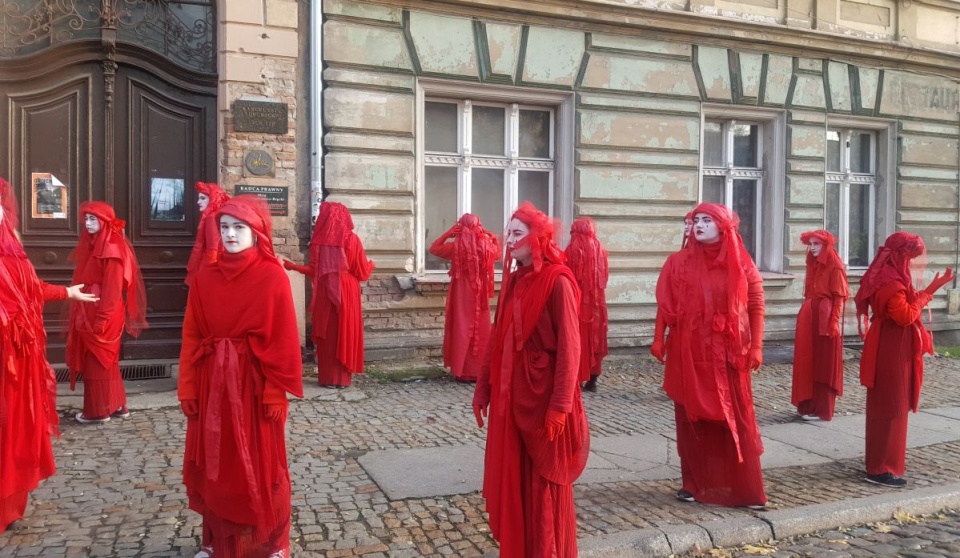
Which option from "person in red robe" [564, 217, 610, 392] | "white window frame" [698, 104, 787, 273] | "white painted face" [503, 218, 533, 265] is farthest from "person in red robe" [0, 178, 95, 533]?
"white window frame" [698, 104, 787, 273]

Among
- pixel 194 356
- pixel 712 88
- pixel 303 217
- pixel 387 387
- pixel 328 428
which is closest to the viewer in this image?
pixel 194 356

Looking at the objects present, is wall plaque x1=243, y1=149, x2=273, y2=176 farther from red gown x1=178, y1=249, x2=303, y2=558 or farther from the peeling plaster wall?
red gown x1=178, y1=249, x2=303, y2=558

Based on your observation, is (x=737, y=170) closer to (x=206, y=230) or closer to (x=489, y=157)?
(x=489, y=157)

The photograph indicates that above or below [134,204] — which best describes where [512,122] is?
above

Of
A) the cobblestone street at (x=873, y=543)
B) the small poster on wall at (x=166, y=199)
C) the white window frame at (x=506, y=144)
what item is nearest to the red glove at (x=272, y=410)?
the cobblestone street at (x=873, y=543)

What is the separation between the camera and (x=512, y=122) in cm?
1065

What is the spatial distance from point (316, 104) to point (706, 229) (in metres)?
5.75

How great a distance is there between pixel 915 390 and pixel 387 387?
5.23 m

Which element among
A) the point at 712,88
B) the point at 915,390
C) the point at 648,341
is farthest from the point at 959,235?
the point at 915,390

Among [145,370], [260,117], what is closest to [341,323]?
[145,370]

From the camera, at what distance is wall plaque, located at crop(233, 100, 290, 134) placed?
891cm

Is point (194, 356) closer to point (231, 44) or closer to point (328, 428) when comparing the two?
point (328, 428)

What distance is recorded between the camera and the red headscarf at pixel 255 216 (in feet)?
12.3

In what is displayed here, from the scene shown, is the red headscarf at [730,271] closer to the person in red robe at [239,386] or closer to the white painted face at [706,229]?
the white painted face at [706,229]
